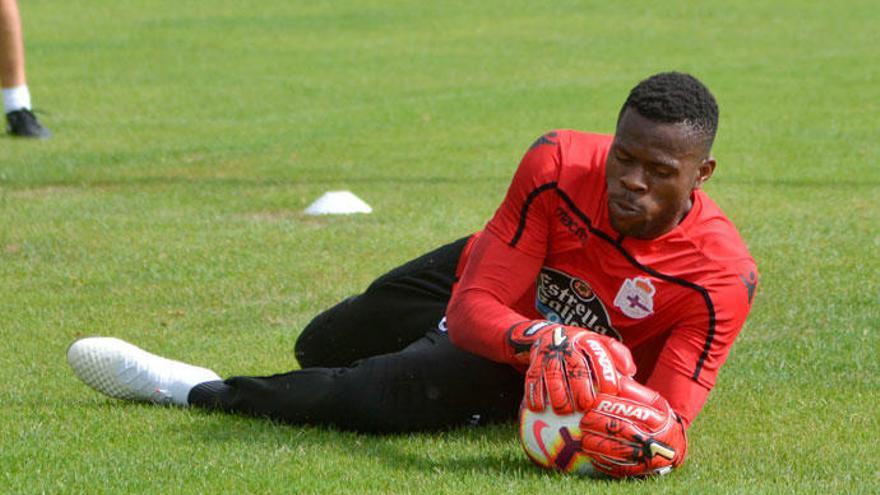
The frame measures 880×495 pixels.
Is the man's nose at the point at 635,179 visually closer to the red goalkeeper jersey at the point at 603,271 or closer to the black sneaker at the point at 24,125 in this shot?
the red goalkeeper jersey at the point at 603,271

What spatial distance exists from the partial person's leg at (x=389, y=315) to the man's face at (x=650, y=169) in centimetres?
131

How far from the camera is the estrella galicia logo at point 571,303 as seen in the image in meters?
5.36

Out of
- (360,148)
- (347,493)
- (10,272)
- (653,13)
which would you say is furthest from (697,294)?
(653,13)

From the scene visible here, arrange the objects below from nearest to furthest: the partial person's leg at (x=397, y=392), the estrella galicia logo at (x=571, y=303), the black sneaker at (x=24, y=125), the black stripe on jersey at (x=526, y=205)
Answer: the black stripe on jersey at (x=526, y=205)
the estrella galicia logo at (x=571, y=303)
the partial person's leg at (x=397, y=392)
the black sneaker at (x=24, y=125)

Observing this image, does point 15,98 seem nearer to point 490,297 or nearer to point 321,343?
point 321,343

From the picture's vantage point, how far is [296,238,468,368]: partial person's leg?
6.20 metres

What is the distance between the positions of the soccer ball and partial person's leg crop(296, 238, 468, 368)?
1161 mm

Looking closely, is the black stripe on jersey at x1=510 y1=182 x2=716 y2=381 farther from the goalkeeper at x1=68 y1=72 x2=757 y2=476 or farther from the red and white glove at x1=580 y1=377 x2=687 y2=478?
the red and white glove at x1=580 y1=377 x2=687 y2=478

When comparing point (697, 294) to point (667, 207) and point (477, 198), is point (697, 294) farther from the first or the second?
point (477, 198)

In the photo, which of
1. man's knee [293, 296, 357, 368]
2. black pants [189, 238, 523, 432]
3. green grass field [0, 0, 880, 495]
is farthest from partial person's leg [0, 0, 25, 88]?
black pants [189, 238, 523, 432]

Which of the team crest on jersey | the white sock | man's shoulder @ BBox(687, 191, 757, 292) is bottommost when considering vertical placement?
the white sock

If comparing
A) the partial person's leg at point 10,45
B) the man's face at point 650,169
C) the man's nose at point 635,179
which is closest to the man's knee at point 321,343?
the man's face at point 650,169

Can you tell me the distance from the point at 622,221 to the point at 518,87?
12.4 meters

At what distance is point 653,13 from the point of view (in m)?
24.8
